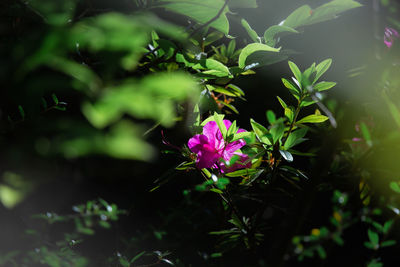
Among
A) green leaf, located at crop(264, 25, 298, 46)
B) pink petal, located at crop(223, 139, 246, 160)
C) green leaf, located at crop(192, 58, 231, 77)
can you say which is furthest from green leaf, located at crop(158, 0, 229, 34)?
pink petal, located at crop(223, 139, 246, 160)

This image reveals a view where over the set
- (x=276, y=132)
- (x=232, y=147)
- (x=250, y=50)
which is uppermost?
(x=250, y=50)

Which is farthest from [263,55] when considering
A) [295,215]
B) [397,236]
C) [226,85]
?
[397,236]

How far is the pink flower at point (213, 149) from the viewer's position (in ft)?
2.50

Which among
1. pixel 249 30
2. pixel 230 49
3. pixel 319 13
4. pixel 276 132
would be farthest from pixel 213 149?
pixel 230 49

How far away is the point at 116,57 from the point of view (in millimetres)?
248

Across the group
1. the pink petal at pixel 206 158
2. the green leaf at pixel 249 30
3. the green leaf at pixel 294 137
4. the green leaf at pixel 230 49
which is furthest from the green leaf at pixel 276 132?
the green leaf at pixel 230 49

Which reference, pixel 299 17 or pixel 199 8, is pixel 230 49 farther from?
pixel 199 8

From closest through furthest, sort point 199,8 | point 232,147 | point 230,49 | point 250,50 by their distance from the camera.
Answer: point 199,8 < point 250,50 < point 232,147 < point 230,49

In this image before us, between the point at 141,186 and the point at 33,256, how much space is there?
586 mm

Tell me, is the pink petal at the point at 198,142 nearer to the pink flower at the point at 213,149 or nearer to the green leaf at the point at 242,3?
the pink flower at the point at 213,149

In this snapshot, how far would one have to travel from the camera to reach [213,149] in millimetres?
A: 771

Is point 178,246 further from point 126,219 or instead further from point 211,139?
point 211,139

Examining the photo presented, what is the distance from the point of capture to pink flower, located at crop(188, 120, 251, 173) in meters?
0.76

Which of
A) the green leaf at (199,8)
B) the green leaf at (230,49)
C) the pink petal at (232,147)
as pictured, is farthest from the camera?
the green leaf at (230,49)
